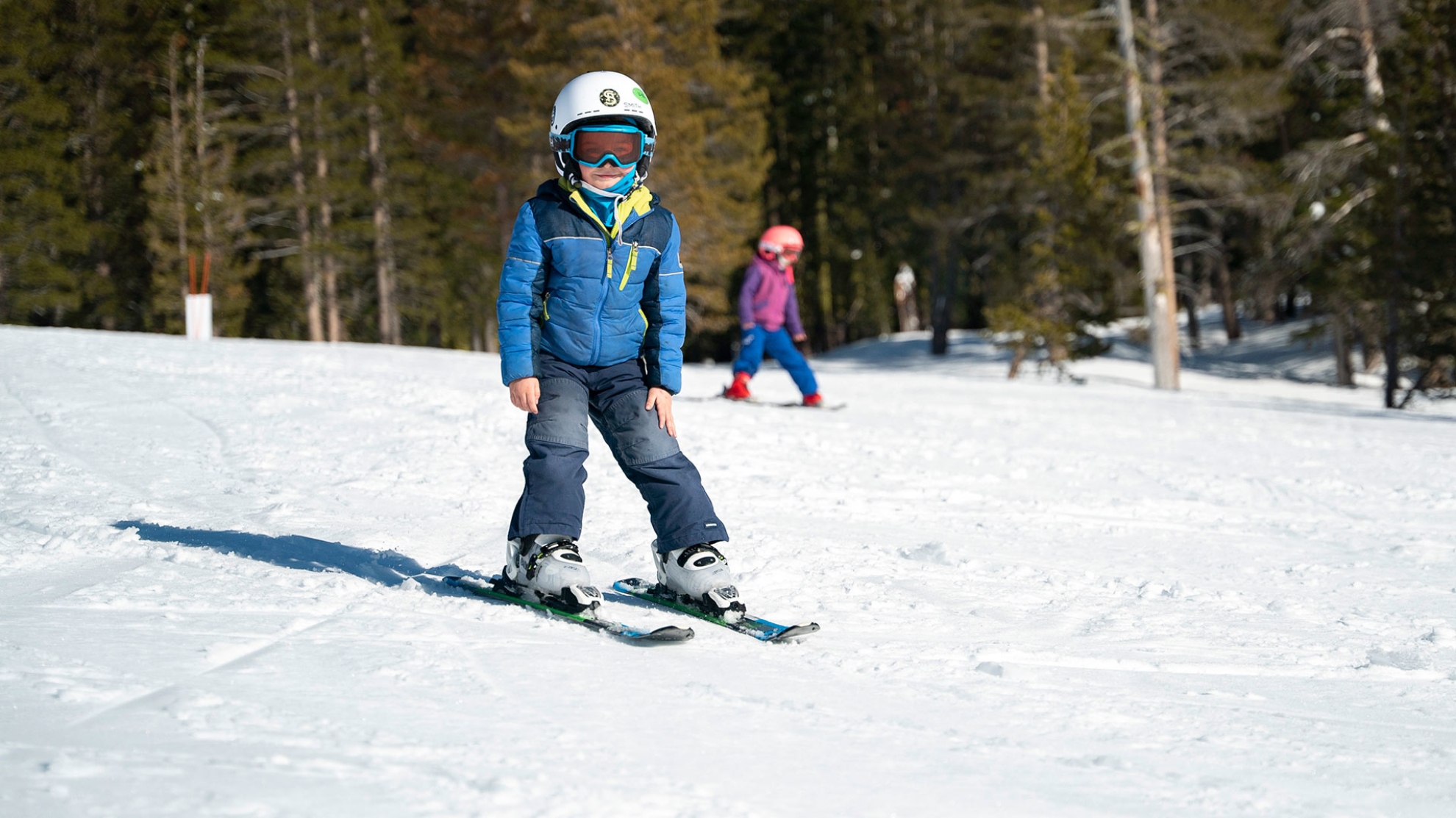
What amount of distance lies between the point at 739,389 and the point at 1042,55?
18332 millimetres

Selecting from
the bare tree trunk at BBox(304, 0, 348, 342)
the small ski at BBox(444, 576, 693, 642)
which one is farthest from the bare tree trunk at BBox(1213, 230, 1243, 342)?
the small ski at BBox(444, 576, 693, 642)

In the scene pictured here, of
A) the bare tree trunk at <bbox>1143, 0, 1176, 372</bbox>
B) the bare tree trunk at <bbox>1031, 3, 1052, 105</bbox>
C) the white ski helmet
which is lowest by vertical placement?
the white ski helmet

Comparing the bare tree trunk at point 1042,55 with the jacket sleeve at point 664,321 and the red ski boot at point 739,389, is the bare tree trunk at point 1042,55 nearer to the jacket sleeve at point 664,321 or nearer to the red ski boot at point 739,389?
the red ski boot at point 739,389

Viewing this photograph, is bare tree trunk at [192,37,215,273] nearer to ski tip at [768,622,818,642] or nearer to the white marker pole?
the white marker pole

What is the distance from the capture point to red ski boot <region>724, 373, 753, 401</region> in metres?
11.8

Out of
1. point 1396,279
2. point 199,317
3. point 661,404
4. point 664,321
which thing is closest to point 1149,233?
point 1396,279

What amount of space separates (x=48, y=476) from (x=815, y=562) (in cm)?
417

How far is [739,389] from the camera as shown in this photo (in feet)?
38.8

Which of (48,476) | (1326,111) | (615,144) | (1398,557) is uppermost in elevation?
(1326,111)

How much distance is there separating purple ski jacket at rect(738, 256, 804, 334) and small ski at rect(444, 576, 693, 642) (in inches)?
284

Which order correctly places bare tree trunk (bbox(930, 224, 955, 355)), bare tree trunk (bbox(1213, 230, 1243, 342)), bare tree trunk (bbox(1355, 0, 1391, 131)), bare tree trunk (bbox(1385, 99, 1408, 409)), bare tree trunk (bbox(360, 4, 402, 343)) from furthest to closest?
bare tree trunk (bbox(930, 224, 955, 355)) < bare tree trunk (bbox(360, 4, 402, 343)) < bare tree trunk (bbox(1213, 230, 1243, 342)) < bare tree trunk (bbox(1355, 0, 1391, 131)) < bare tree trunk (bbox(1385, 99, 1408, 409))

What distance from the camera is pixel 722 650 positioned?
362 centimetres

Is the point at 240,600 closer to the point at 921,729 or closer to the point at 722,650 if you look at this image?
the point at 722,650

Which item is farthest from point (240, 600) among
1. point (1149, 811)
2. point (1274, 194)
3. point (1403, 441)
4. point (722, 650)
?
point (1274, 194)
